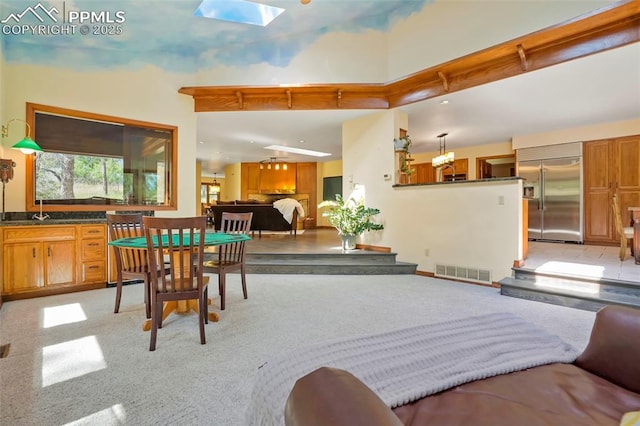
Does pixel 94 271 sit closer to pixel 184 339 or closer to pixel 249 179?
pixel 184 339

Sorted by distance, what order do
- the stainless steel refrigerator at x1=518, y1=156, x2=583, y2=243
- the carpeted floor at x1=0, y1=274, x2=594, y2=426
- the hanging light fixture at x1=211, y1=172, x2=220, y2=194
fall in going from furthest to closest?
the hanging light fixture at x1=211, y1=172, x2=220, y2=194 → the stainless steel refrigerator at x1=518, y1=156, x2=583, y2=243 → the carpeted floor at x1=0, y1=274, x2=594, y2=426

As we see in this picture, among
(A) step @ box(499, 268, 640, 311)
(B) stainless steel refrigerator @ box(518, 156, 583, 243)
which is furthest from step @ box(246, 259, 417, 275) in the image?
(B) stainless steel refrigerator @ box(518, 156, 583, 243)

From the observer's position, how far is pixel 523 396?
93 cm

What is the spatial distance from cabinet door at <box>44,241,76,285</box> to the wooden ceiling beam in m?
2.95

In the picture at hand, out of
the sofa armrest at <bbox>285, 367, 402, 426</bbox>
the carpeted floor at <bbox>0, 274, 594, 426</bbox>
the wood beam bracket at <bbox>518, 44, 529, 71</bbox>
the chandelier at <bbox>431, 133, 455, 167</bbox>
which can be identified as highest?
the wood beam bracket at <bbox>518, 44, 529, 71</bbox>

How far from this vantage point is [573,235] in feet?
21.6

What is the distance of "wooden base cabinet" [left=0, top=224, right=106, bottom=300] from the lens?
361 centimetres

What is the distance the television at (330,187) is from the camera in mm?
10883

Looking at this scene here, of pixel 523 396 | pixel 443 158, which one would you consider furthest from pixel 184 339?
pixel 443 158

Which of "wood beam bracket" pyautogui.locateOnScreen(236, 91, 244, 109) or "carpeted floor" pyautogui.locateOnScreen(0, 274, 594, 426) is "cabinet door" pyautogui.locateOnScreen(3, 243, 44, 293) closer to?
"carpeted floor" pyautogui.locateOnScreen(0, 274, 594, 426)

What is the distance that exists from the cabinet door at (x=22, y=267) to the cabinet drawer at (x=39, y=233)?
2.9 inches

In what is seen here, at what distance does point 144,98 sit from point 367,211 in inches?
161

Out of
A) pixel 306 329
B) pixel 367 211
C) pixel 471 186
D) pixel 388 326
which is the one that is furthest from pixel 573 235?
pixel 306 329

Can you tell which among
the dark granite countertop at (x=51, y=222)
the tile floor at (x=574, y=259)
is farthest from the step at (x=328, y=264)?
the dark granite countertop at (x=51, y=222)
